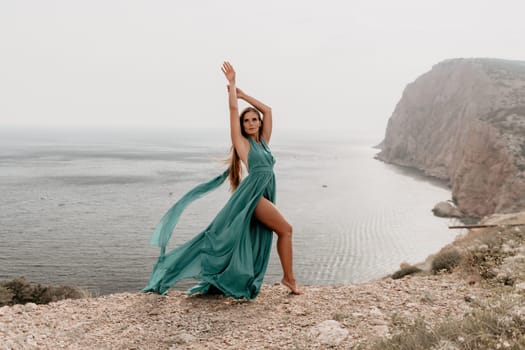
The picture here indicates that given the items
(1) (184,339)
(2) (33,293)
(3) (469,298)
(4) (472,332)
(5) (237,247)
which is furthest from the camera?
(2) (33,293)

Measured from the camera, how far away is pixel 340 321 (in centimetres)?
450

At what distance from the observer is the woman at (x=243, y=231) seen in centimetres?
539

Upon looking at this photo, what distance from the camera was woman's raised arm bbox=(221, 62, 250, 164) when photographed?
212 inches

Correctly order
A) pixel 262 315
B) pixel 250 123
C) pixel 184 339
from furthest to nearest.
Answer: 1. pixel 250 123
2. pixel 262 315
3. pixel 184 339

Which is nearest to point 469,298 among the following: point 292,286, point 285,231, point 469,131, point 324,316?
point 324,316

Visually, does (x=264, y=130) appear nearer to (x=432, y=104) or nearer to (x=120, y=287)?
(x=120, y=287)

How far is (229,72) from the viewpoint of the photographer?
5.43 metres

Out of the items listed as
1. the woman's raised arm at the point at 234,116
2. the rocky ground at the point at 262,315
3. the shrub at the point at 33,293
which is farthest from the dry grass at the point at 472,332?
the shrub at the point at 33,293

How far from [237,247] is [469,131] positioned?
2014 inches

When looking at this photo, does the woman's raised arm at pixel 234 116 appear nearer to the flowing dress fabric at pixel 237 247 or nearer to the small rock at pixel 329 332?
the flowing dress fabric at pixel 237 247

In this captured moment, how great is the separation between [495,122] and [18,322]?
53.2 meters

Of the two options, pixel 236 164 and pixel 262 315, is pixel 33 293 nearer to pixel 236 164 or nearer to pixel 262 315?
pixel 236 164

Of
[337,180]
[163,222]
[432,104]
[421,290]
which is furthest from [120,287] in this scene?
[432,104]

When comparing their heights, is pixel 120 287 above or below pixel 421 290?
below
